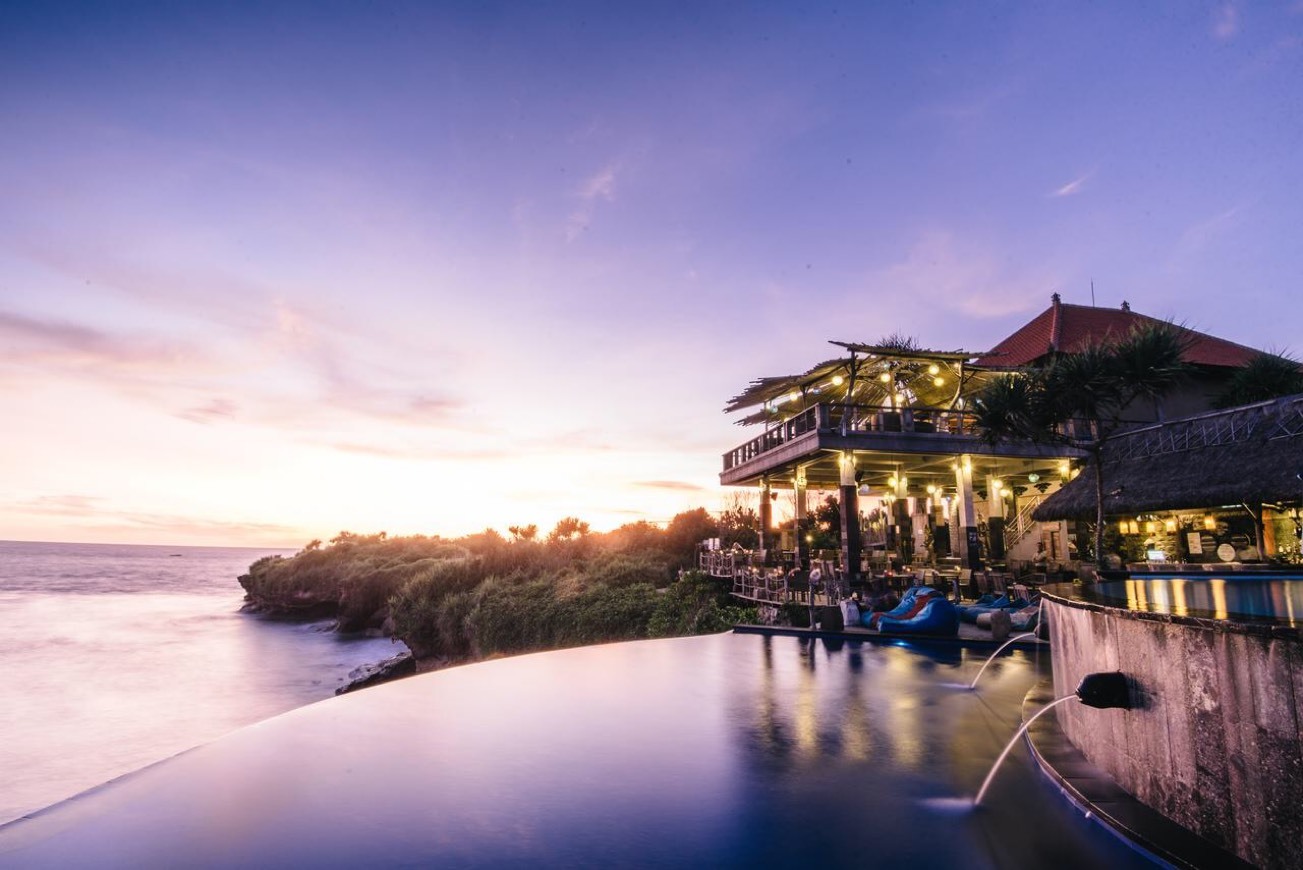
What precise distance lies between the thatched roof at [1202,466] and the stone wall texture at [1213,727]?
15.8 metres

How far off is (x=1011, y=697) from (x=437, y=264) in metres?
18.9

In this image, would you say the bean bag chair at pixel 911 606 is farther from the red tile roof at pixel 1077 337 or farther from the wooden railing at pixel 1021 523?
the red tile roof at pixel 1077 337

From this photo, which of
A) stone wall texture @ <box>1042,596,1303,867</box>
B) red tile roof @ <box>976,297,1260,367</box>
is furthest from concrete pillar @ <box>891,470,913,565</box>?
stone wall texture @ <box>1042,596,1303,867</box>

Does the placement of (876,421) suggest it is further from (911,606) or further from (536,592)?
(536,592)

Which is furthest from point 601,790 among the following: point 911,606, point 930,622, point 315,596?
point 315,596

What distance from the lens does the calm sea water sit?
50.7ft

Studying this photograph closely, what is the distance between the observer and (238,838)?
13.1 feet

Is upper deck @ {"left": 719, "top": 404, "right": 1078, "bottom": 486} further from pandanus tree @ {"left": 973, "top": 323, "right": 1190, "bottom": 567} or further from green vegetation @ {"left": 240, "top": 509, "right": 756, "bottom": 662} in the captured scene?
green vegetation @ {"left": 240, "top": 509, "right": 756, "bottom": 662}

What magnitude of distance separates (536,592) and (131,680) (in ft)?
53.2

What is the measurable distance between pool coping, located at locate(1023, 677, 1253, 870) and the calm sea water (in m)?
16.5

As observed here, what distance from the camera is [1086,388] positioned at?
16.7 m

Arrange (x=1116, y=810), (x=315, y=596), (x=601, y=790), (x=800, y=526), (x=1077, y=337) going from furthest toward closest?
(x=315, y=596)
(x=1077, y=337)
(x=800, y=526)
(x=601, y=790)
(x=1116, y=810)

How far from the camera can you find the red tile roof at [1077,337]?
25.4 meters

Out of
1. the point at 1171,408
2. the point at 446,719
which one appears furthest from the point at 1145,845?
the point at 1171,408
